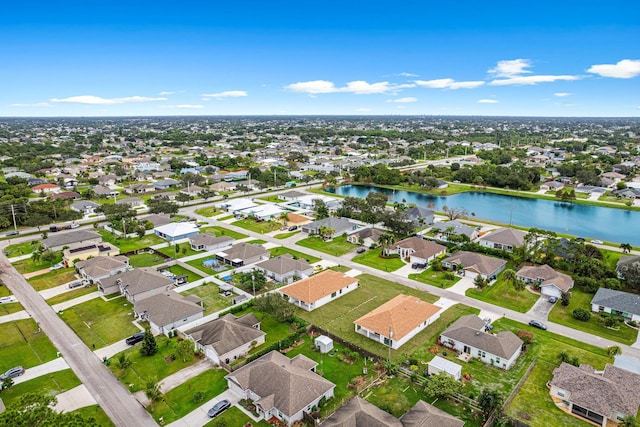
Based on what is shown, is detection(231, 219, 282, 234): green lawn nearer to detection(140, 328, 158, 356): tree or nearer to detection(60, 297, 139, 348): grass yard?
detection(60, 297, 139, 348): grass yard

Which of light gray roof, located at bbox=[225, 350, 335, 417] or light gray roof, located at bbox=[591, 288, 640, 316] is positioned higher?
light gray roof, located at bbox=[591, 288, 640, 316]

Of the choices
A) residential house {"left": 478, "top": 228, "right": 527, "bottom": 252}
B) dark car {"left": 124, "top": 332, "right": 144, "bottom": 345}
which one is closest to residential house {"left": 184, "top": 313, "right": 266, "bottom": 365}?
dark car {"left": 124, "top": 332, "right": 144, "bottom": 345}

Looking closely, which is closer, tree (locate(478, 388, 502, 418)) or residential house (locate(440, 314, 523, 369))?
tree (locate(478, 388, 502, 418))

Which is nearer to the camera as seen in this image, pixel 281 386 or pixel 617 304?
pixel 281 386

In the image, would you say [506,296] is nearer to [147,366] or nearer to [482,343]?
[482,343]

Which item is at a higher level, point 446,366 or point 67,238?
point 67,238

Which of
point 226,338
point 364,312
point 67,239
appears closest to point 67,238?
point 67,239
